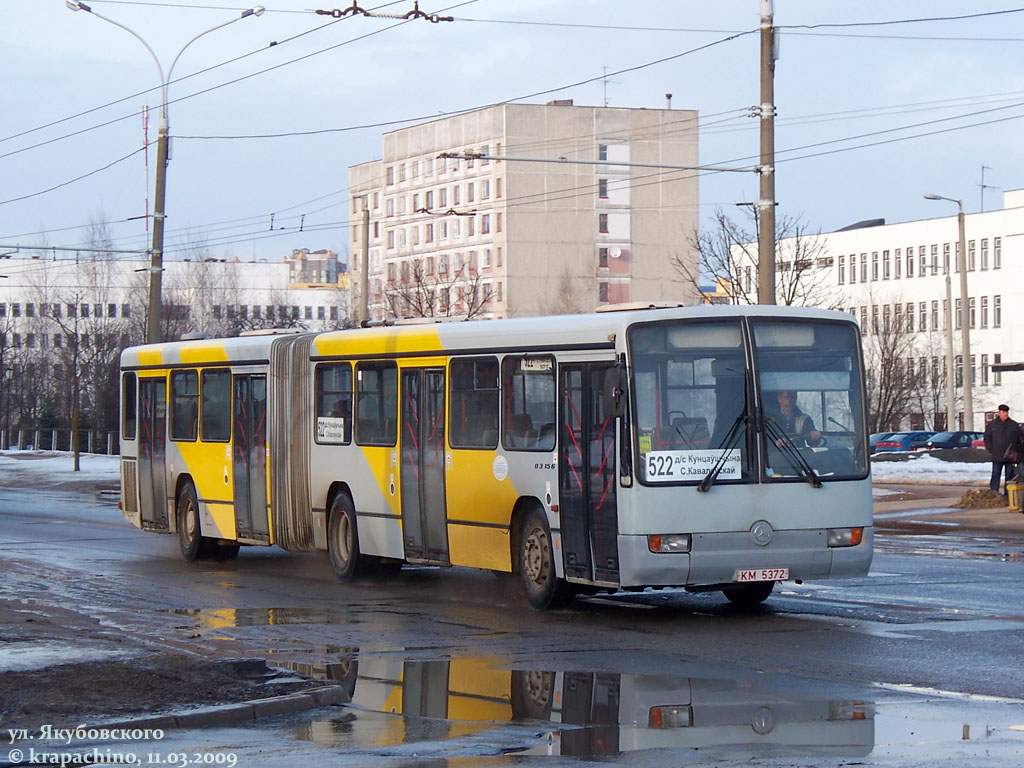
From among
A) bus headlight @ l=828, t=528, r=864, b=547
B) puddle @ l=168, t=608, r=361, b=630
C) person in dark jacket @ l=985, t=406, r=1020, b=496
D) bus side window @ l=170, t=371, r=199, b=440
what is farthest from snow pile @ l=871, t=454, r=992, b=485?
puddle @ l=168, t=608, r=361, b=630

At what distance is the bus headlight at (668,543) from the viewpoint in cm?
1324

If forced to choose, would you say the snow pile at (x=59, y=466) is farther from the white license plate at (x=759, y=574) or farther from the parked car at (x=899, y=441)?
the white license plate at (x=759, y=574)

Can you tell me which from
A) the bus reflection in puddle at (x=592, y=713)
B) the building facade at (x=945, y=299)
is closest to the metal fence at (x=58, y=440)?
the building facade at (x=945, y=299)

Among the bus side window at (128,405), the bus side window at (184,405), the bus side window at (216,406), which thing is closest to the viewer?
the bus side window at (216,406)

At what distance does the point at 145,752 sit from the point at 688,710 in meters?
3.03

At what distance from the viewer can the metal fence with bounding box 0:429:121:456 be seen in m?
66.7

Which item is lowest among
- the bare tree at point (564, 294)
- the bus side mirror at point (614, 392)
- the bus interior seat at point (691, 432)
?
the bus interior seat at point (691, 432)

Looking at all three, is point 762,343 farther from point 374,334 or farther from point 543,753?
point 543,753

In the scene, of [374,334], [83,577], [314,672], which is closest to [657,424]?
[314,672]

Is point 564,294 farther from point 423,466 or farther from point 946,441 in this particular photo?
point 423,466

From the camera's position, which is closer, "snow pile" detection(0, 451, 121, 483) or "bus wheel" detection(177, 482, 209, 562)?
"bus wheel" detection(177, 482, 209, 562)

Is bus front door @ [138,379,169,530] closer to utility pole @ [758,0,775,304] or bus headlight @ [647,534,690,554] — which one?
utility pole @ [758,0,775,304]

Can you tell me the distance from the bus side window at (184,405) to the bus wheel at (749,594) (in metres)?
8.81

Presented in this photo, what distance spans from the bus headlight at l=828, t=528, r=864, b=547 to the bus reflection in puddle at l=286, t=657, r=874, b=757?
3660 millimetres
